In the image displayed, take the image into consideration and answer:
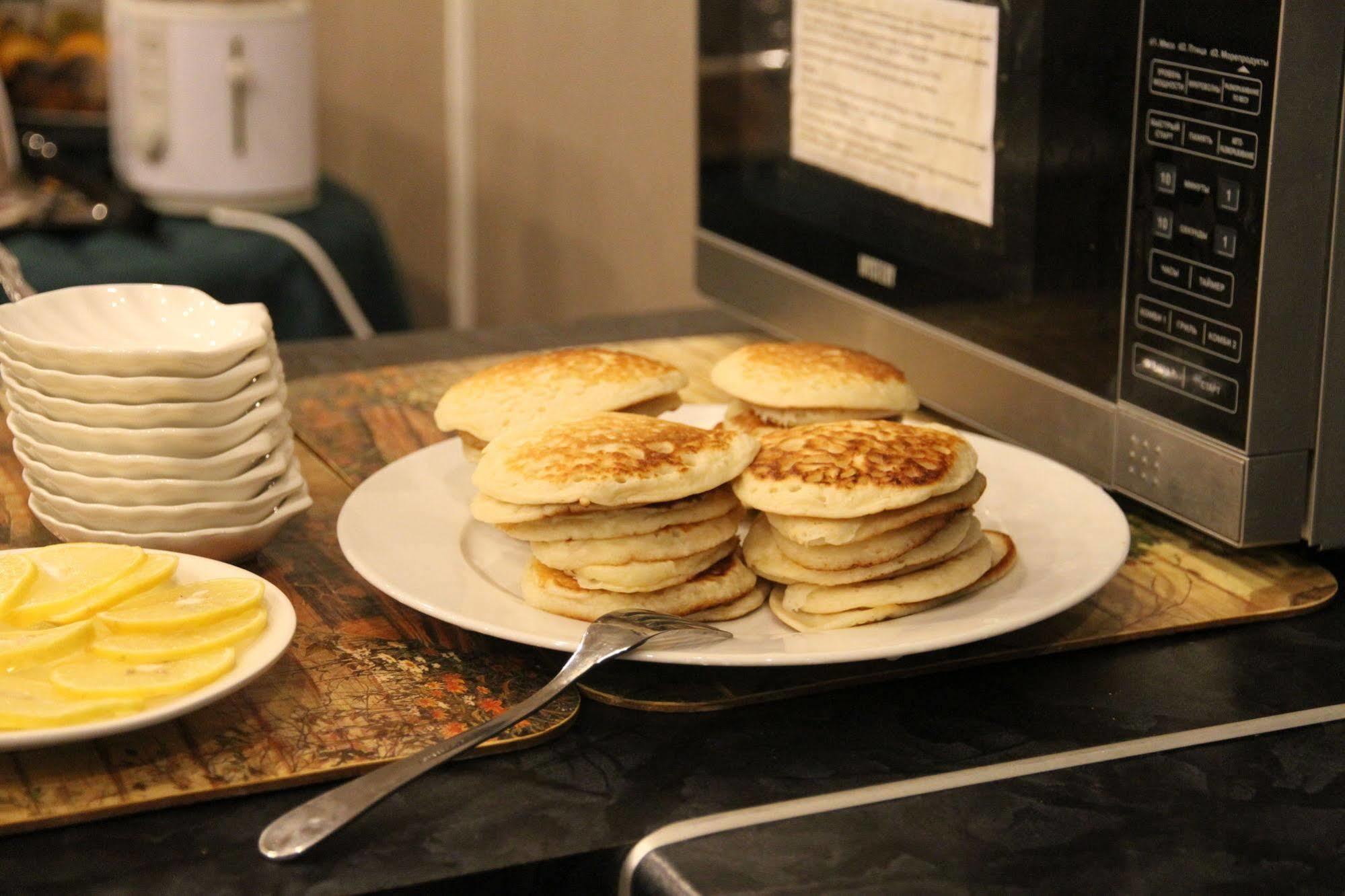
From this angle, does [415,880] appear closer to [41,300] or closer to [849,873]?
[849,873]

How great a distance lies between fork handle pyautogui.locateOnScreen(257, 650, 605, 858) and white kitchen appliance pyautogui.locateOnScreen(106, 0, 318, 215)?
158 cm

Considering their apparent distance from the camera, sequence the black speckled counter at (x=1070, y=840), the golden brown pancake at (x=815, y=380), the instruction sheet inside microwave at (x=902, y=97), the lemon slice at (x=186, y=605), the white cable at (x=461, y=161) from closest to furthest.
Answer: the black speckled counter at (x=1070, y=840) < the lemon slice at (x=186, y=605) < the golden brown pancake at (x=815, y=380) < the instruction sheet inside microwave at (x=902, y=97) < the white cable at (x=461, y=161)

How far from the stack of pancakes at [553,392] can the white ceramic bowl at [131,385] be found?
5.2 inches

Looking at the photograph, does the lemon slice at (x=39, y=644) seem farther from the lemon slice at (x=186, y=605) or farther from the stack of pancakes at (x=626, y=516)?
the stack of pancakes at (x=626, y=516)

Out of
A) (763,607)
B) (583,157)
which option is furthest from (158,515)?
(583,157)

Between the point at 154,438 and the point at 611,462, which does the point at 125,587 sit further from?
the point at 611,462

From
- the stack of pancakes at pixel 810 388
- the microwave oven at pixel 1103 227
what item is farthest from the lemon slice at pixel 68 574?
the microwave oven at pixel 1103 227

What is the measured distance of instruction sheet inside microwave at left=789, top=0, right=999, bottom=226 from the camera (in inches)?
40.9

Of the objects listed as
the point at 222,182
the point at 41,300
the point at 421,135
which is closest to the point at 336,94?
the point at 421,135

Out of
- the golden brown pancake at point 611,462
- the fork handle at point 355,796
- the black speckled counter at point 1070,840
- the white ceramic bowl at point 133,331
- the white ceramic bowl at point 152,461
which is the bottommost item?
the black speckled counter at point 1070,840

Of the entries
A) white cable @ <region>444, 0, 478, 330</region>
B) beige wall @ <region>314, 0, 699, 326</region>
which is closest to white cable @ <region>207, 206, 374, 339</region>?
beige wall @ <region>314, 0, 699, 326</region>

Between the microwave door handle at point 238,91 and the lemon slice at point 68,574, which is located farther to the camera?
the microwave door handle at point 238,91

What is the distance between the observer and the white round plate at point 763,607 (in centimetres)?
73

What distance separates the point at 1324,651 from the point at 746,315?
68 centimetres
